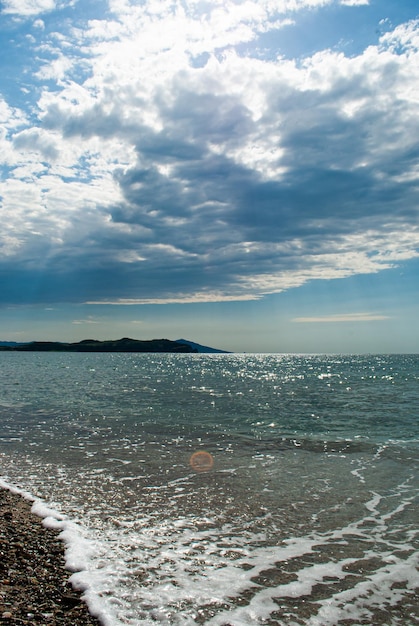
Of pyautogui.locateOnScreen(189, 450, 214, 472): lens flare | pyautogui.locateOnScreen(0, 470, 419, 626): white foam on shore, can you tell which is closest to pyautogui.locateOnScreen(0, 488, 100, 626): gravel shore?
pyautogui.locateOnScreen(0, 470, 419, 626): white foam on shore

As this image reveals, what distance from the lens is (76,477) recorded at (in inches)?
638

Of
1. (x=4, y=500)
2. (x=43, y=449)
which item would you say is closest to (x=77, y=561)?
(x=4, y=500)

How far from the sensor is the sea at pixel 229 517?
7.82 metres

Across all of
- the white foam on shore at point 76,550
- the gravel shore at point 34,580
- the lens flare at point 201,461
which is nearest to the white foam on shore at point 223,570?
the white foam on shore at point 76,550

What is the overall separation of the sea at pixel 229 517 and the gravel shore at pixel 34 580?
0.32 metres

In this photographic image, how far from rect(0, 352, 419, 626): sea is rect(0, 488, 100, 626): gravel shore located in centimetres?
32

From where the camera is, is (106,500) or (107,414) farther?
(107,414)

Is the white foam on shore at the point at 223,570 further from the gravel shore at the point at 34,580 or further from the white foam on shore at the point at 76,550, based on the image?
the gravel shore at the point at 34,580

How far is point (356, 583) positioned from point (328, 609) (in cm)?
138

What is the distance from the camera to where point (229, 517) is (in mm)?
12297

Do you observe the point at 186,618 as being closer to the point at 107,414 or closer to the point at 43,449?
the point at 43,449

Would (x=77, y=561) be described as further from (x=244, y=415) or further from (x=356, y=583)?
(x=244, y=415)

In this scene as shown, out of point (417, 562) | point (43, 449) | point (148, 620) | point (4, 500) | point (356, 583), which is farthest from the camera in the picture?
point (43, 449)

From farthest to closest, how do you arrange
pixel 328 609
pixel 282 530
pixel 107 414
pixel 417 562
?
pixel 107 414
pixel 282 530
pixel 417 562
pixel 328 609
